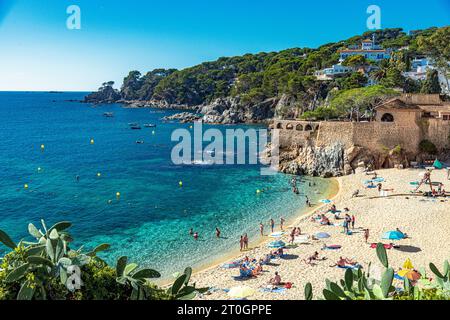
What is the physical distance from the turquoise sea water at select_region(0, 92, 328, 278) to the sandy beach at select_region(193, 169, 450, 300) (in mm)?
2539

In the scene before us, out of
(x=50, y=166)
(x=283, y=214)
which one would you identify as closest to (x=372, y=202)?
(x=283, y=214)

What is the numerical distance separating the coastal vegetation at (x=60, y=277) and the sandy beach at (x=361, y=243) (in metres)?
7.60

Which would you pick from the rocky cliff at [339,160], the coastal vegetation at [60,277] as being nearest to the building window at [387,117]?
the rocky cliff at [339,160]

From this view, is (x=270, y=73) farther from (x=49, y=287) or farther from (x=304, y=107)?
(x=49, y=287)

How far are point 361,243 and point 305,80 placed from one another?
159ft

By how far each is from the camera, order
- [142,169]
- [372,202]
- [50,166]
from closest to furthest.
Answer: [372,202]
[142,169]
[50,166]

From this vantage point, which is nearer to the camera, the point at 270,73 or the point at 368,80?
the point at 368,80

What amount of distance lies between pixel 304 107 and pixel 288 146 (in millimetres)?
29136

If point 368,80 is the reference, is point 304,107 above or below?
below

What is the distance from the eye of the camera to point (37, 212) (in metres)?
26.3

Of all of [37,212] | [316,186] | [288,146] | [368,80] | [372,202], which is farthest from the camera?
[368,80]

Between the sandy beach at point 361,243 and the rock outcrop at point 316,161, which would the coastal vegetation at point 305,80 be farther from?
the sandy beach at point 361,243

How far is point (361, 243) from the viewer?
18422mm

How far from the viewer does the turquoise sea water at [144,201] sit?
20891 millimetres
